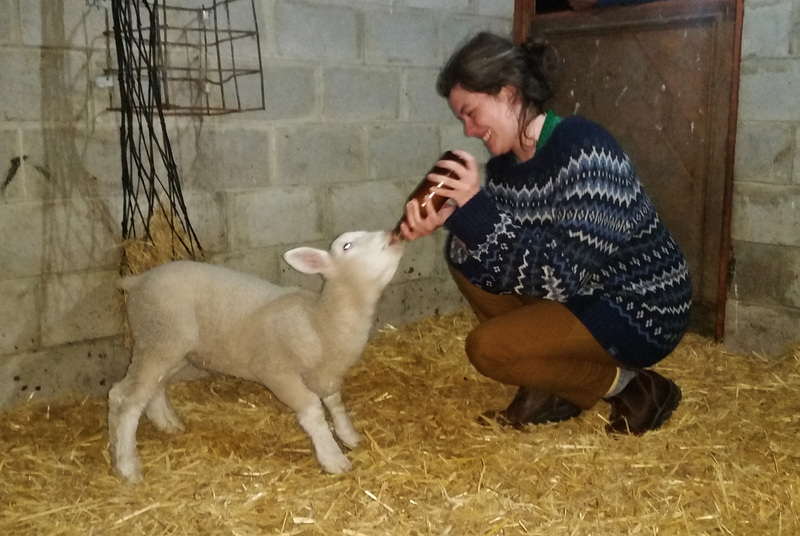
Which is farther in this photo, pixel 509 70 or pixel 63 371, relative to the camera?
pixel 63 371

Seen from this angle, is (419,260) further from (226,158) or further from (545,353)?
(545,353)

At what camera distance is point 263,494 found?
84.1 inches

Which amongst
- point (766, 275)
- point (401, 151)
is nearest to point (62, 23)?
point (401, 151)

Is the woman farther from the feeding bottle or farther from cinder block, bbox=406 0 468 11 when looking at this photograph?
cinder block, bbox=406 0 468 11

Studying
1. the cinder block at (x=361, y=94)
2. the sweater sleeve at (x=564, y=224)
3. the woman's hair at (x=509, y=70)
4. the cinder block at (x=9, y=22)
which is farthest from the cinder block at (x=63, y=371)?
the woman's hair at (x=509, y=70)

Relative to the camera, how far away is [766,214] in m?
3.32

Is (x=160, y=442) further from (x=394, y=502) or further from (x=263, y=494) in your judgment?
(x=394, y=502)

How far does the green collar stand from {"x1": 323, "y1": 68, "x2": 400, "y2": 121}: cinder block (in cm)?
131

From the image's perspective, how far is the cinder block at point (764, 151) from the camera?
10.6ft

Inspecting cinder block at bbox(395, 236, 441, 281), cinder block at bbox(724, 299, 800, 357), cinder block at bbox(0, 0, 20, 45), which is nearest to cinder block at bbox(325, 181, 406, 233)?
cinder block at bbox(395, 236, 441, 281)

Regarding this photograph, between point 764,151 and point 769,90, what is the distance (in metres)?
0.26

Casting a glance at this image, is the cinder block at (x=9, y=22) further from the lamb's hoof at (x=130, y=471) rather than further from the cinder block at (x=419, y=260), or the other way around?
the cinder block at (x=419, y=260)

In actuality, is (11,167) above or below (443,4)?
below

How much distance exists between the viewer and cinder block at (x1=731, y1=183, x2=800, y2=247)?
3.25 meters
